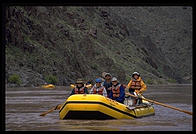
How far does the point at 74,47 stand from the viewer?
72438 mm

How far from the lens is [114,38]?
104m

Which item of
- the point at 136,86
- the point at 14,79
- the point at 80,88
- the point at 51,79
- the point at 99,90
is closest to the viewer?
the point at 99,90

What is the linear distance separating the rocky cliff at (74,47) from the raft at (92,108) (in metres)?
40.9

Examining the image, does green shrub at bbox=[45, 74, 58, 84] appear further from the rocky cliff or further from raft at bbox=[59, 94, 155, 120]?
raft at bbox=[59, 94, 155, 120]

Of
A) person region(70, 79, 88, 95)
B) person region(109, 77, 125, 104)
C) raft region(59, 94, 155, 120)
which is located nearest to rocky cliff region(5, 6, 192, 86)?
person region(70, 79, 88, 95)

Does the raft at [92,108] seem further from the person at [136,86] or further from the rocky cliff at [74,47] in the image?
the rocky cliff at [74,47]

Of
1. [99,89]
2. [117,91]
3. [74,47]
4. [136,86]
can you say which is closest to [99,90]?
[99,89]

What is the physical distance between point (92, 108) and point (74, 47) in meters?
57.5

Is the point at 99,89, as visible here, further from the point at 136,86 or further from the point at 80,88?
the point at 136,86

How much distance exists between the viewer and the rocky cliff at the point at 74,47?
6159 centimetres

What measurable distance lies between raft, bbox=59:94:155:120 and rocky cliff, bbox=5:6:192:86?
134 feet

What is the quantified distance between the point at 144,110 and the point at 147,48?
4193 inches

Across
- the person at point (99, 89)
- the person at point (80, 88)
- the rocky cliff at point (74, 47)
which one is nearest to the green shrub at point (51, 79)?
the rocky cliff at point (74, 47)

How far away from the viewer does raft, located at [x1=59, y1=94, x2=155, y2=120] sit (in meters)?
15.1
